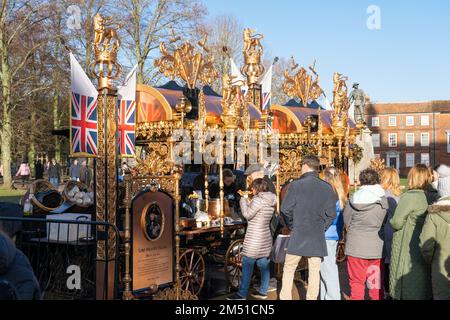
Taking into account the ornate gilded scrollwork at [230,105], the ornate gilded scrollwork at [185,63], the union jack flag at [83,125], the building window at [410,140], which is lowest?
the union jack flag at [83,125]

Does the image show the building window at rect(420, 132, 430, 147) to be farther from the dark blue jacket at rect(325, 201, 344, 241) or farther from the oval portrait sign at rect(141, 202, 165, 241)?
the oval portrait sign at rect(141, 202, 165, 241)

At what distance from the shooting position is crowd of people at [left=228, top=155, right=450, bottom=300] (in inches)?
202

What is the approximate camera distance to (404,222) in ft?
18.5

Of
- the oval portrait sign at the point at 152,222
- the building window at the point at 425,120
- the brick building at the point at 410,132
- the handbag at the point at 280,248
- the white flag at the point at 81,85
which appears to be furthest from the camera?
the building window at the point at 425,120

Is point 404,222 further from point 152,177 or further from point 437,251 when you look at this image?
point 152,177

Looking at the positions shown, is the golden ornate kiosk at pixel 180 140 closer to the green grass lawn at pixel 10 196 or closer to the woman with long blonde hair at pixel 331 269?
the woman with long blonde hair at pixel 331 269

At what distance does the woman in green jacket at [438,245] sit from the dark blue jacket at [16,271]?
358 cm

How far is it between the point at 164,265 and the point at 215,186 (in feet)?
12.3

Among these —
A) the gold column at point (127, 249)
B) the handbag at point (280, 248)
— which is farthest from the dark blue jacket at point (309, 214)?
the gold column at point (127, 249)

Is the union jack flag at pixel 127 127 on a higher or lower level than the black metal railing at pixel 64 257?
higher

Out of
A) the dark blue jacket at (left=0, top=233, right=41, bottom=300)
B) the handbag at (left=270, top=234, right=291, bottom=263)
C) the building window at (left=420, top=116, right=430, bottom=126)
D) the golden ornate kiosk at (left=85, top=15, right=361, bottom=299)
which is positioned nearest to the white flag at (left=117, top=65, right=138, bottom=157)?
the golden ornate kiosk at (left=85, top=15, right=361, bottom=299)

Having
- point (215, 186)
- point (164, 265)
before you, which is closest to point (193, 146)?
point (215, 186)

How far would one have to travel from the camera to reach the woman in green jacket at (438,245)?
4.97 meters
